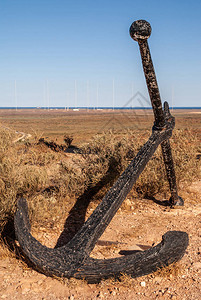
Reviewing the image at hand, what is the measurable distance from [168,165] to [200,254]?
1.23 metres

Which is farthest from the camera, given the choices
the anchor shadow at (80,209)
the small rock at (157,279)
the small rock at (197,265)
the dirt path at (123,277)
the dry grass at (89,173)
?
the dry grass at (89,173)

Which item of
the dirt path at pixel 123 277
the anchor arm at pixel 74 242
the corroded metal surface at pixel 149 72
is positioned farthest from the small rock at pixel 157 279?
the corroded metal surface at pixel 149 72

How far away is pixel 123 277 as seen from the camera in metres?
2.50

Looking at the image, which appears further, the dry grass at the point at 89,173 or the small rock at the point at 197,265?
the dry grass at the point at 89,173

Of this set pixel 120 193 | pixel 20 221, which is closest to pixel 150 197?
pixel 120 193

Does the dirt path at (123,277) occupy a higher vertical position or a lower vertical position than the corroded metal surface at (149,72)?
lower

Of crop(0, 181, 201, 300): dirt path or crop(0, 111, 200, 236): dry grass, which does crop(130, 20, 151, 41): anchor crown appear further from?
crop(0, 111, 200, 236): dry grass

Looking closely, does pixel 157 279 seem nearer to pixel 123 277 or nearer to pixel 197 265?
pixel 123 277

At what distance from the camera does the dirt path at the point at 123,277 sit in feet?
8.19

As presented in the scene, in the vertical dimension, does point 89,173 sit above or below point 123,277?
above

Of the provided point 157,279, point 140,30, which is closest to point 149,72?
point 140,30

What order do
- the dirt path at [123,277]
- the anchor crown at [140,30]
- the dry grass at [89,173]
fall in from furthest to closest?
the dry grass at [89,173], the dirt path at [123,277], the anchor crown at [140,30]

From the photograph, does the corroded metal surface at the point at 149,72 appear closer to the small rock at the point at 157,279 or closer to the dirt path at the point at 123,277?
the dirt path at the point at 123,277

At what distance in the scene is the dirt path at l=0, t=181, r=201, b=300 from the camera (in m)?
2.50
